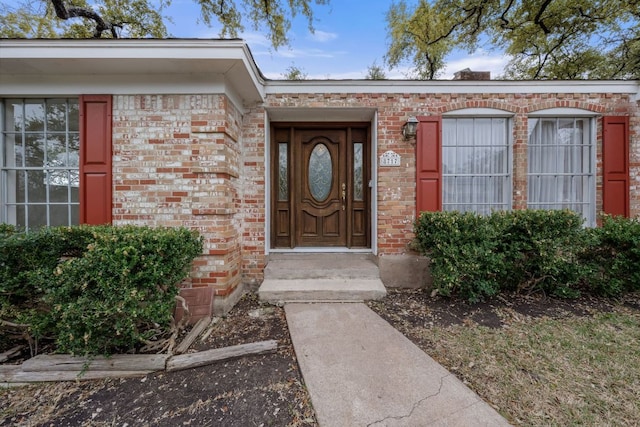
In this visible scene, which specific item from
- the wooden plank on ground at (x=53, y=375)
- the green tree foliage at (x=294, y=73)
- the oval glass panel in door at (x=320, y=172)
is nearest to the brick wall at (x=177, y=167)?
the wooden plank on ground at (x=53, y=375)

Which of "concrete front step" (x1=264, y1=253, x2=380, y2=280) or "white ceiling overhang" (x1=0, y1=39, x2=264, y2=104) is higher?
"white ceiling overhang" (x1=0, y1=39, x2=264, y2=104)

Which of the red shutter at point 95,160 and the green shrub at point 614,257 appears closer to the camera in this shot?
the red shutter at point 95,160

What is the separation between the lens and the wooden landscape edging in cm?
200

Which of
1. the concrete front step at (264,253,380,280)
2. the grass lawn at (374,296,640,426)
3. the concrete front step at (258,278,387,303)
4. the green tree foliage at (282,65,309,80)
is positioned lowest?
the grass lawn at (374,296,640,426)

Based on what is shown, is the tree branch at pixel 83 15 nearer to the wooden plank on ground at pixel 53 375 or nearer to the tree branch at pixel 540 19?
the wooden plank on ground at pixel 53 375

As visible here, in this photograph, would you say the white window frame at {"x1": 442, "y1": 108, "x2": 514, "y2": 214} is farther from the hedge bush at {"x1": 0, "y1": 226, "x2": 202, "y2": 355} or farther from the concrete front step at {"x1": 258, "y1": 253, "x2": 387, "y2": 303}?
the hedge bush at {"x1": 0, "y1": 226, "x2": 202, "y2": 355}

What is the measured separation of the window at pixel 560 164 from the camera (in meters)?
3.92

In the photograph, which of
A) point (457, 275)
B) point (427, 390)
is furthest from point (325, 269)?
point (427, 390)

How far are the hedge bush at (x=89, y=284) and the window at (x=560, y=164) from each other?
16.6ft

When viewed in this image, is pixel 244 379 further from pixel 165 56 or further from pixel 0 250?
pixel 165 56

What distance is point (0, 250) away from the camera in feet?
6.89

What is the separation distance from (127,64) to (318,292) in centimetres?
341

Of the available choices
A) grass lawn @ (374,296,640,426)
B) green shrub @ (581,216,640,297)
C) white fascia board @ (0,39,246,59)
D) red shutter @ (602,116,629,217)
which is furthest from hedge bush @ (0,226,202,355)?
red shutter @ (602,116,629,217)

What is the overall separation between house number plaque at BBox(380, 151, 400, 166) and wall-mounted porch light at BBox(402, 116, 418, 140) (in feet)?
0.98
